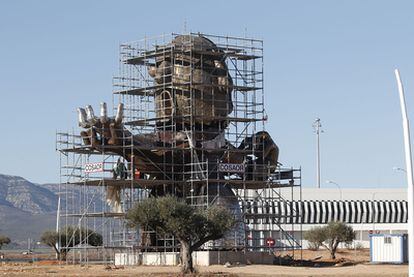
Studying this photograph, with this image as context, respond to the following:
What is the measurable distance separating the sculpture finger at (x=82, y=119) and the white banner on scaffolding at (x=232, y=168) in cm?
1195

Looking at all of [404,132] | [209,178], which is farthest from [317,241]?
[404,132]

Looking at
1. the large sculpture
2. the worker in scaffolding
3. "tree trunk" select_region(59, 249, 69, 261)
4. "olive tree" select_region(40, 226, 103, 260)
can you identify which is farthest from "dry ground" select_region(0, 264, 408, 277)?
"olive tree" select_region(40, 226, 103, 260)

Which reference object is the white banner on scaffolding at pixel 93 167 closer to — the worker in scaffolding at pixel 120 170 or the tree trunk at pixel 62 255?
the worker in scaffolding at pixel 120 170

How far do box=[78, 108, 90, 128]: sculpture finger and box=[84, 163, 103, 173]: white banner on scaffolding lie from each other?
3.25 metres

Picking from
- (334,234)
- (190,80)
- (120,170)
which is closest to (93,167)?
(120,170)

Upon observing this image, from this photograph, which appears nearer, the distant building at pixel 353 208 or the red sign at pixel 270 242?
the red sign at pixel 270 242

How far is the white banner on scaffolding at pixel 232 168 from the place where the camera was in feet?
297

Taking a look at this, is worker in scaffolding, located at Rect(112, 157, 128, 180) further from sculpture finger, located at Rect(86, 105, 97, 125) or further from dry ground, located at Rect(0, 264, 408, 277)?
dry ground, located at Rect(0, 264, 408, 277)

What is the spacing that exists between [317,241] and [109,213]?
121 feet

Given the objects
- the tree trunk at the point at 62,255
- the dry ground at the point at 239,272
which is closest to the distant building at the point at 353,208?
the tree trunk at the point at 62,255

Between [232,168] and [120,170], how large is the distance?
32.3ft

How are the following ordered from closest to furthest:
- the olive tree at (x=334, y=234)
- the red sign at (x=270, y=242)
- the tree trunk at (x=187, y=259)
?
the tree trunk at (x=187, y=259) < the red sign at (x=270, y=242) < the olive tree at (x=334, y=234)

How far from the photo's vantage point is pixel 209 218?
2963 inches

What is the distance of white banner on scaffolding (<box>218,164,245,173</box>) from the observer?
3568 inches
